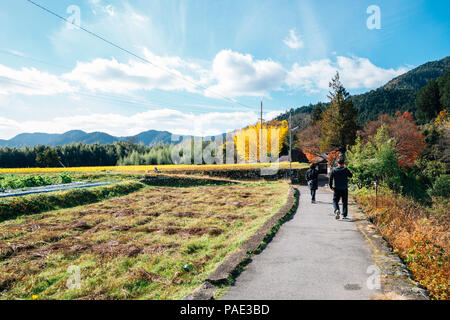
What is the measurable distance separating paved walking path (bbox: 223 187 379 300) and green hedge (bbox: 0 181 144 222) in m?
11.1

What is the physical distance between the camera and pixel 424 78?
144m

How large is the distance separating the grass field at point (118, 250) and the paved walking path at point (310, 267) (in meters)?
0.94

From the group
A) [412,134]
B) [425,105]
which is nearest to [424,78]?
[425,105]

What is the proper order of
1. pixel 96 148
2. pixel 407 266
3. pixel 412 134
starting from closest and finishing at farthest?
pixel 407 266 < pixel 412 134 < pixel 96 148

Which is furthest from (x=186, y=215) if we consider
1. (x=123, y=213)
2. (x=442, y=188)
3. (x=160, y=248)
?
(x=442, y=188)

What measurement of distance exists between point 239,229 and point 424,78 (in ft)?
615

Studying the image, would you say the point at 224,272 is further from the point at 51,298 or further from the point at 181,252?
the point at 51,298

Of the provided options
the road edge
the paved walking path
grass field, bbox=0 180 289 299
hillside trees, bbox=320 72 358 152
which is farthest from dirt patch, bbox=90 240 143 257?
hillside trees, bbox=320 72 358 152

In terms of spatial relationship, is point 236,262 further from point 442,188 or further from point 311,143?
point 311,143

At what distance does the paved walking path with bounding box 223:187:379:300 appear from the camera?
11.7 feet

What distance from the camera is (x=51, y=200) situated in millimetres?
12266

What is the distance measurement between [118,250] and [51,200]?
28.1ft

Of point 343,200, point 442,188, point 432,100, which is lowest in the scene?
point 442,188

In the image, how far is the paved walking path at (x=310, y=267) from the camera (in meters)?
3.57
